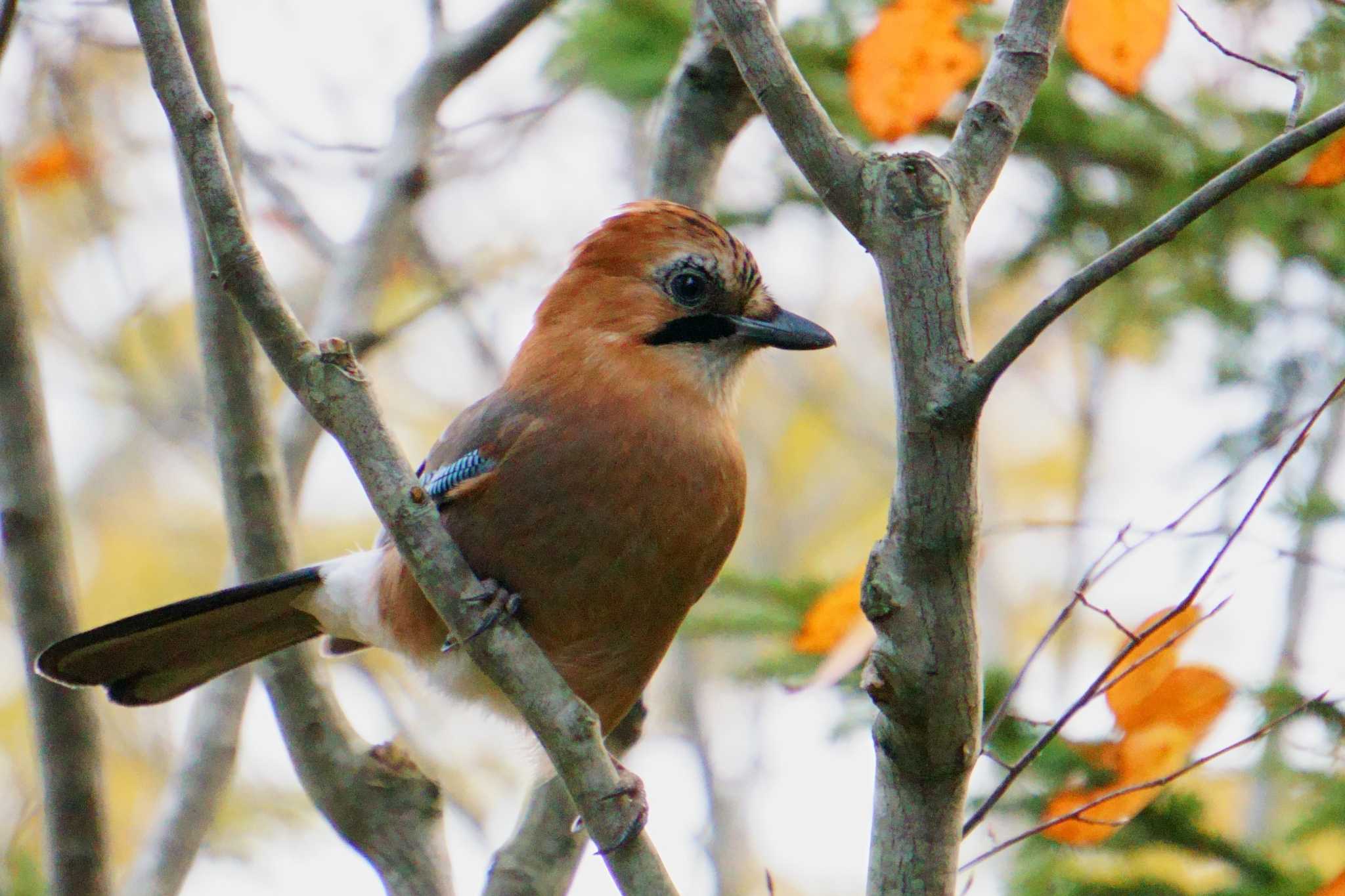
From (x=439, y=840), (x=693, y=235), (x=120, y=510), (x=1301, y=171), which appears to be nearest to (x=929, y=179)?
(x=693, y=235)

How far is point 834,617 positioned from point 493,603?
1.19m

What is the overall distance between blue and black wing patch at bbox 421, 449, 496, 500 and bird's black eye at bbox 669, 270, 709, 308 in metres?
0.74

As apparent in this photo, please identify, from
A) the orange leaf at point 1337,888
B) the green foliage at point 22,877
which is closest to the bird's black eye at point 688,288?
the orange leaf at point 1337,888

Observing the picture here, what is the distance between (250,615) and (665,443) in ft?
4.34

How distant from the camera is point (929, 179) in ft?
7.46

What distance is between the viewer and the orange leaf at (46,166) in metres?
7.27

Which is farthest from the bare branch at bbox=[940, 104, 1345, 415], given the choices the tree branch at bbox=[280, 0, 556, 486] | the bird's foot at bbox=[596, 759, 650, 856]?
the tree branch at bbox=[280, 0, 556, 486]

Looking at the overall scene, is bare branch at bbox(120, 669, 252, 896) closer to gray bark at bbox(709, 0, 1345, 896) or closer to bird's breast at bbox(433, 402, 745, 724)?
bird's breast at bbox(433, 402, 745, 724)

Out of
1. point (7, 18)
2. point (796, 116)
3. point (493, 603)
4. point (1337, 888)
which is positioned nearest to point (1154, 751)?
point (1337, 888)

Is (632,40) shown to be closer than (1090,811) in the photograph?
No

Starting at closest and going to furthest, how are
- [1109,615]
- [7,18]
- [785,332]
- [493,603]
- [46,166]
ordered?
[493,603], [1109,615], [7,18], [785,332], [46,166]

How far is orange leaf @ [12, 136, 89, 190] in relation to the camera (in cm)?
727

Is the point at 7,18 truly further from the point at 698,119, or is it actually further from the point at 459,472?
the point at 698,119

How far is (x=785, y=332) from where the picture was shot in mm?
3818
